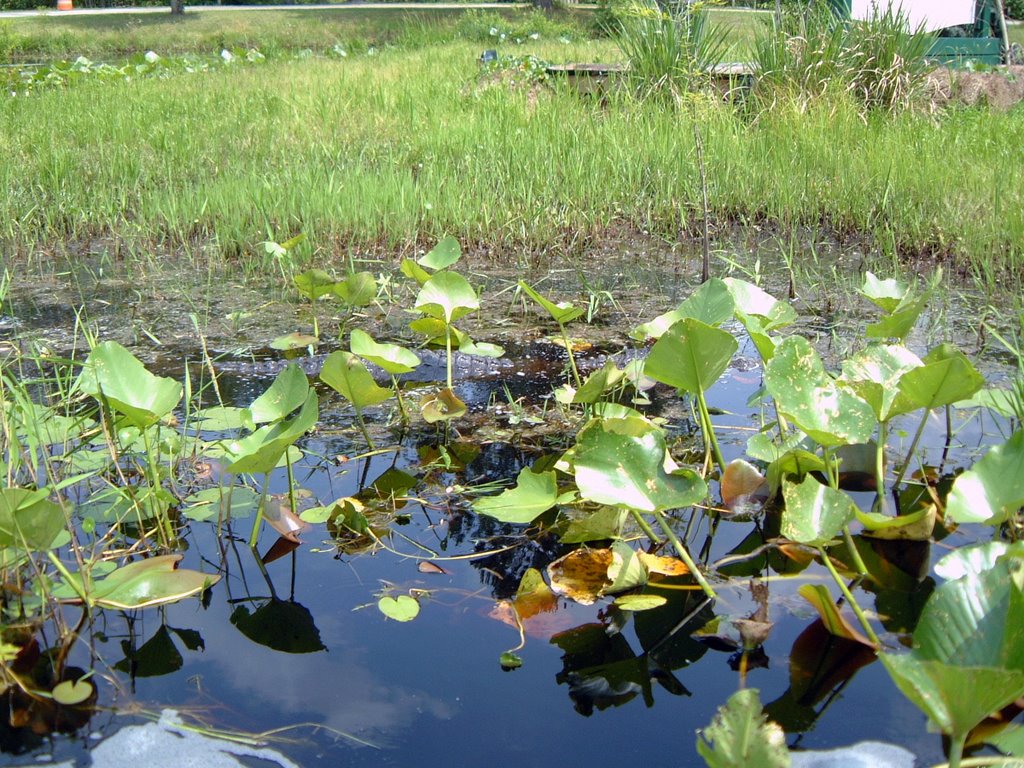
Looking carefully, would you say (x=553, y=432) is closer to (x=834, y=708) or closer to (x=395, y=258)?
(x=834, y=708)

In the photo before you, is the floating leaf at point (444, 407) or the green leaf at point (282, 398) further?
the floating leaf at point (444, 407)

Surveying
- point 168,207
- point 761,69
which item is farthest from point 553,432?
point 761,69

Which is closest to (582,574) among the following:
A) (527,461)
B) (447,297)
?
(527,461)

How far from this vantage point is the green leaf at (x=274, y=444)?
4.74 ft

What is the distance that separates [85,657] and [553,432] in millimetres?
1038

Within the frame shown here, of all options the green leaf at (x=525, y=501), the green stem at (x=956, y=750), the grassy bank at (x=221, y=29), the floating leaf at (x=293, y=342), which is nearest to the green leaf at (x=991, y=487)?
the green stem at (x=956, y=750)

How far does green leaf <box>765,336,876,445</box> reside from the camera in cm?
142

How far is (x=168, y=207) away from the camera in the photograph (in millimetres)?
3648

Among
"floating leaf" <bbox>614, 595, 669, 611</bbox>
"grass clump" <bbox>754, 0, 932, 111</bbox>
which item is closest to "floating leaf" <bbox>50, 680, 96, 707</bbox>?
"floating leaf" <bbox>614, 595, 669, 611</bbox>

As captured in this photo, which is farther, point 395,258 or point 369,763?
point 395,258

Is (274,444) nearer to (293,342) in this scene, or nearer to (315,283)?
(293,342)

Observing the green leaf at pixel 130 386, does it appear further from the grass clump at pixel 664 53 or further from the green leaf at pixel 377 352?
the grass clump at pixel 664 53

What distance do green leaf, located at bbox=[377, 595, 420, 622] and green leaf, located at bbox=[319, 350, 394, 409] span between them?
0.50m

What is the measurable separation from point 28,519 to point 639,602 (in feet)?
2.79
